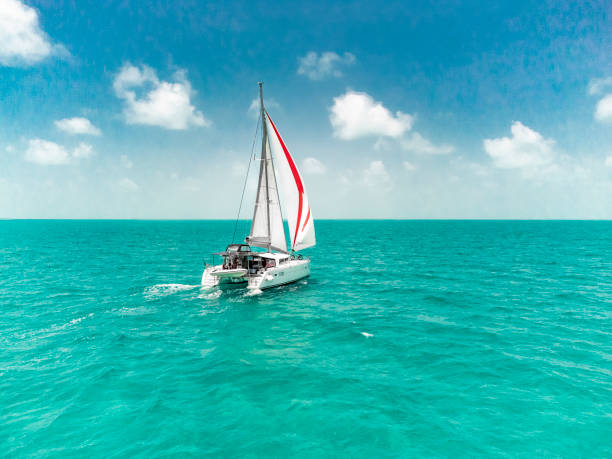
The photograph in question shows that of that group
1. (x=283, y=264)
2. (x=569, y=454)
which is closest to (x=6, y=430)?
(x=569, y=454)

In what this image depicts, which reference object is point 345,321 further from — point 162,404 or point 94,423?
point 94,423

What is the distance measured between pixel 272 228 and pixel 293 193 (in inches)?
174

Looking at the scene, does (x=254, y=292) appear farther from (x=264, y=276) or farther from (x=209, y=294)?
(x=209, y=294)

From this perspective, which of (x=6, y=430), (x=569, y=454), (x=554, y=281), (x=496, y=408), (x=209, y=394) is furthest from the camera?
(x=554, y=281)

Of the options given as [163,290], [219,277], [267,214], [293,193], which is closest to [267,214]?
[267,214]

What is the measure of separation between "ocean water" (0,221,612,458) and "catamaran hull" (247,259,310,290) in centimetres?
155

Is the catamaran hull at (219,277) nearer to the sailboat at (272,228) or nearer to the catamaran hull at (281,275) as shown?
the sailboat at (272,228)

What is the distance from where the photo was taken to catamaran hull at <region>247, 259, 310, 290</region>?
1057 inches

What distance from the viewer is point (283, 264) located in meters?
29.3

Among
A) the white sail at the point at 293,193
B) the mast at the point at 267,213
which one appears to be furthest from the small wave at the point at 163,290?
the white sail at the point at 293,193

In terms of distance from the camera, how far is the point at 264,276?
88.4ft

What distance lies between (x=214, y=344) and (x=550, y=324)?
21671 millimetres

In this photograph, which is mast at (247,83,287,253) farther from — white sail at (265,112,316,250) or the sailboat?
white sail at (265,112,316,250)

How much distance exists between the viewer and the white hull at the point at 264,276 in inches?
1055
